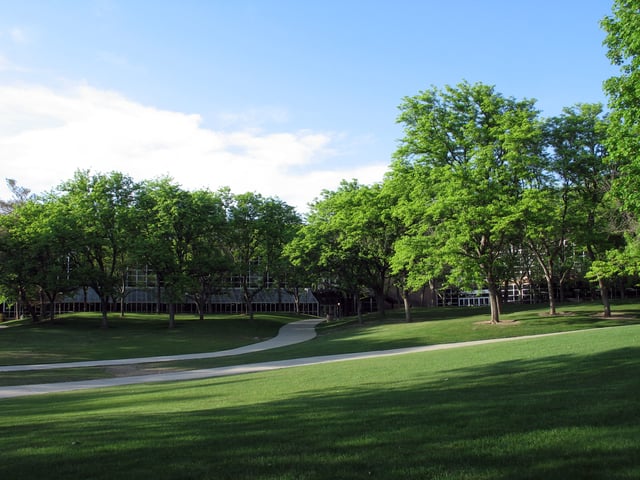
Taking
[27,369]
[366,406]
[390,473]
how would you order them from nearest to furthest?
[390,473], [366,406], [27,369]

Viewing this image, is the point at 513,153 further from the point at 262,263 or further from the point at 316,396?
the point at 262,263

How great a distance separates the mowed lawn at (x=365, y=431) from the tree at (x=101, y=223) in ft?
126

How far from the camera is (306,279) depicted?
49.2 meters

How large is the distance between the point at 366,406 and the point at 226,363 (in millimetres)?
16849

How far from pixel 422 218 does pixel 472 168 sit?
545 centimetres

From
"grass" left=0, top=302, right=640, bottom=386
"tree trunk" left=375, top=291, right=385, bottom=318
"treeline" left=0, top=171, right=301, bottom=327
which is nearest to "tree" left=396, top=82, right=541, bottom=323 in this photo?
"grass" left=0, top=302, right=640, bottom=386

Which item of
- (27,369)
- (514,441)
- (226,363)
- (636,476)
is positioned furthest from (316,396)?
(27,369)

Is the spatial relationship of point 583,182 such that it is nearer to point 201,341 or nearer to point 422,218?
point 422,218

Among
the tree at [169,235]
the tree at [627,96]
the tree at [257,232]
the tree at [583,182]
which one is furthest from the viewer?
the tree at [257,232]

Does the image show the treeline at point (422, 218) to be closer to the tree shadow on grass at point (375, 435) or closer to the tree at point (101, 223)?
the tree at point (101, 223)

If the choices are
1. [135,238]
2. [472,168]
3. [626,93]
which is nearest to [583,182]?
[472,168]

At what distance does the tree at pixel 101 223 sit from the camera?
160 ft

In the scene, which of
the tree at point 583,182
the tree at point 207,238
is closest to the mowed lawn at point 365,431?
the tree at point 583,182

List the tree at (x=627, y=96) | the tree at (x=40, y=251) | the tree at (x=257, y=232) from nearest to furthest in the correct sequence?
the tree at (x=627, y=96) → the tree at (x=40, y=251) → the tree at (x=257, y=232)
